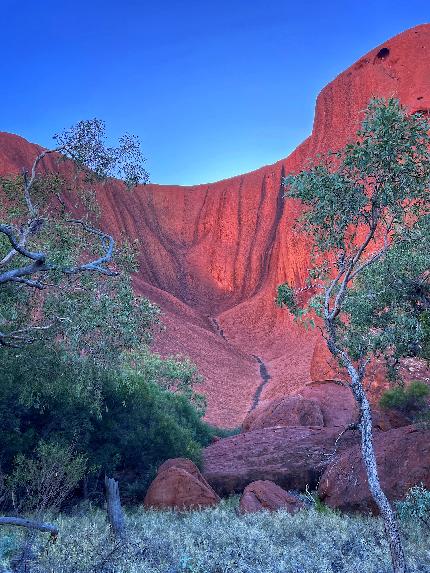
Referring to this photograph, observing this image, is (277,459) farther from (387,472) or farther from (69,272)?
(69,272)

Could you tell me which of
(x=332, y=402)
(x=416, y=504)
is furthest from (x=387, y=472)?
(x=332, y=402)

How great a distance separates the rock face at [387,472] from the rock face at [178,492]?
2.59m

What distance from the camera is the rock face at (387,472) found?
422 inches

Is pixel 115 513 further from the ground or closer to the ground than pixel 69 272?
closer to the ground

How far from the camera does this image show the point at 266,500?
438 inches

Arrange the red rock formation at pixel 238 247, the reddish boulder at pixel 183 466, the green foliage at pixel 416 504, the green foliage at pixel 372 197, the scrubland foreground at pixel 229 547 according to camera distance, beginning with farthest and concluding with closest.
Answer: the red rock formation at pixel 238 247
the reddish boulder at pixel 183 466
the green foliage at pixel 372 197
the green foliage at pixel 416 504
the scrubland foreground at pixel 229 547

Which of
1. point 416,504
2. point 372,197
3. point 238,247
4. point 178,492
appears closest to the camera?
point 416,504

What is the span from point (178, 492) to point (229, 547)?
431cm

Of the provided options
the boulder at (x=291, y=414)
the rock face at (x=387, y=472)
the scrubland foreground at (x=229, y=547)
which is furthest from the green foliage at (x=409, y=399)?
the scrubland foreground at (x=229, y=547)

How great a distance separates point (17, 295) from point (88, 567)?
17.6ft

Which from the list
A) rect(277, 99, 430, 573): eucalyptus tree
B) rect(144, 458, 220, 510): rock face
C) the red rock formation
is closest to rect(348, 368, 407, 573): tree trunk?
rect(277, 99, 430, 573): eucalyptus tree

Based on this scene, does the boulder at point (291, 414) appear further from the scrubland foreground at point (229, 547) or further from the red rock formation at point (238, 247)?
the scrubland foreground at point (229, 547)

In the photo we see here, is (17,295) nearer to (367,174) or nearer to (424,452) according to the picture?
(367,174)

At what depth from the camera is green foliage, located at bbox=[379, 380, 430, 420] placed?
18.1 metres
